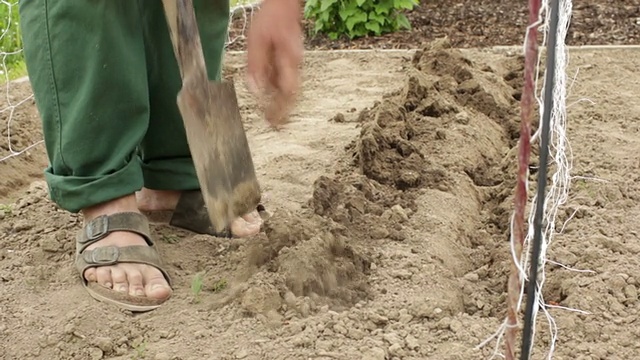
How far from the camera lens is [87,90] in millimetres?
2438

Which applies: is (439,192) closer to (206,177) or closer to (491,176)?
(491,176)

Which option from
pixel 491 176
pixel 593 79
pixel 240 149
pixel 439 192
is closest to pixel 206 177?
pixel 240 149

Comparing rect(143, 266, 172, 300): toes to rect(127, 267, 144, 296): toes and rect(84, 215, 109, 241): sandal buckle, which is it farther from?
rect(84, 215, 109, 241): sandal buckle

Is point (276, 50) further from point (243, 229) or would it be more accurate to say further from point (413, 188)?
point (413, 188)

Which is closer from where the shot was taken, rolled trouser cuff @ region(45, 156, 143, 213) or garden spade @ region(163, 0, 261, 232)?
garden spade @ region(163, 0, 261, 232)

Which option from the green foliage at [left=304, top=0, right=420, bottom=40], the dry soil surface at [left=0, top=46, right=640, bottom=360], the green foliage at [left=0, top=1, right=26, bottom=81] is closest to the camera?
the dry soil surface at [left=0, top=46, right=640, bottom=360]

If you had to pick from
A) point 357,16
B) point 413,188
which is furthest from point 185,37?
point 357,16

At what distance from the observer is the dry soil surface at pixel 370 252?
2148mm

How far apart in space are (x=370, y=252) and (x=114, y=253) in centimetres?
69

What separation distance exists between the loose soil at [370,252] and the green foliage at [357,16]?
68.2 inches

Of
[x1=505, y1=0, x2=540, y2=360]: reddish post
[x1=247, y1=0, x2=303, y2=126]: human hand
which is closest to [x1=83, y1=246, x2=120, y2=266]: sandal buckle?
[x1=247, y1=0, x2=303, y2=126]: human hand

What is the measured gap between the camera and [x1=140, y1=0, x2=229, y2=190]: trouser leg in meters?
2.73

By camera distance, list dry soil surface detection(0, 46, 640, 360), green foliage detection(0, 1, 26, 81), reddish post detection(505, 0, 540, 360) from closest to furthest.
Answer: reddish post detection(505, 0, 540, 360)
dry soil surface detection(0, 46, 640, 360)
green foliage detection(0, 1, 26, 81)

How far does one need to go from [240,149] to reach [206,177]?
0.19m
